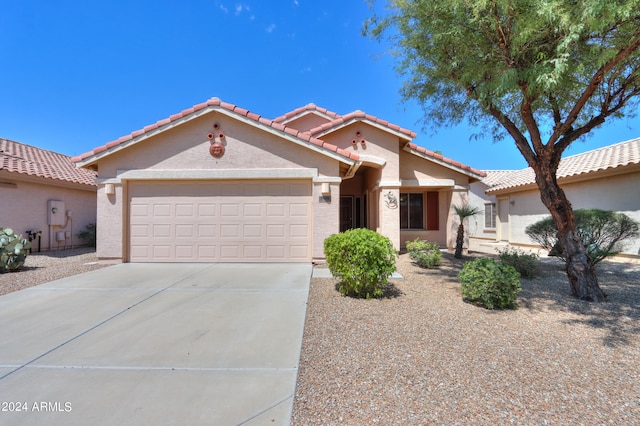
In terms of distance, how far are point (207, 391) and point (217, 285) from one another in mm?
3869

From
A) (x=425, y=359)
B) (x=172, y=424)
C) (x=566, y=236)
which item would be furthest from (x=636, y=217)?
(x=172, y=424)

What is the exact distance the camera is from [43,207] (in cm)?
1248

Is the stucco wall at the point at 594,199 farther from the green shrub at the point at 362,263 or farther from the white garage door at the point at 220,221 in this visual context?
the white garage door at the point at 220,221

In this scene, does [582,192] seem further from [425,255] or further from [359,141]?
[359,141]

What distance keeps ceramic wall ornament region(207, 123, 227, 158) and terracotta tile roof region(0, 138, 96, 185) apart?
307 inches

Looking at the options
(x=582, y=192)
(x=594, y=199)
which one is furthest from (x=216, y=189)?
(x=582, y=192)

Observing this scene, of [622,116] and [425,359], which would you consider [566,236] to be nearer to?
[622,116]

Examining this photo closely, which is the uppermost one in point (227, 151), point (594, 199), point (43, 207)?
point (227, 151)

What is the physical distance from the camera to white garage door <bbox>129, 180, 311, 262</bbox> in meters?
8.94

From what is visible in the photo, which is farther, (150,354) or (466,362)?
(150,354)

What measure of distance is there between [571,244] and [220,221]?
8859mm

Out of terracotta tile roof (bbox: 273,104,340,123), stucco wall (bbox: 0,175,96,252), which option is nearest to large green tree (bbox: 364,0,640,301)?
terracotta tile roof (bbox: 273,104,340,123)

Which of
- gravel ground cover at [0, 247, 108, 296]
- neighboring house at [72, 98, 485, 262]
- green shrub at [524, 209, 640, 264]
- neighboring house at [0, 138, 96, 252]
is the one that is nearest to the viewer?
gravel ground cover at [0, 247, 108, 296]

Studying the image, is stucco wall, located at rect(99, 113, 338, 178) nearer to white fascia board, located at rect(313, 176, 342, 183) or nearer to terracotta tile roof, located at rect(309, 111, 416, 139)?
white fascia board, located at rect(313, 176, 342, 183)
